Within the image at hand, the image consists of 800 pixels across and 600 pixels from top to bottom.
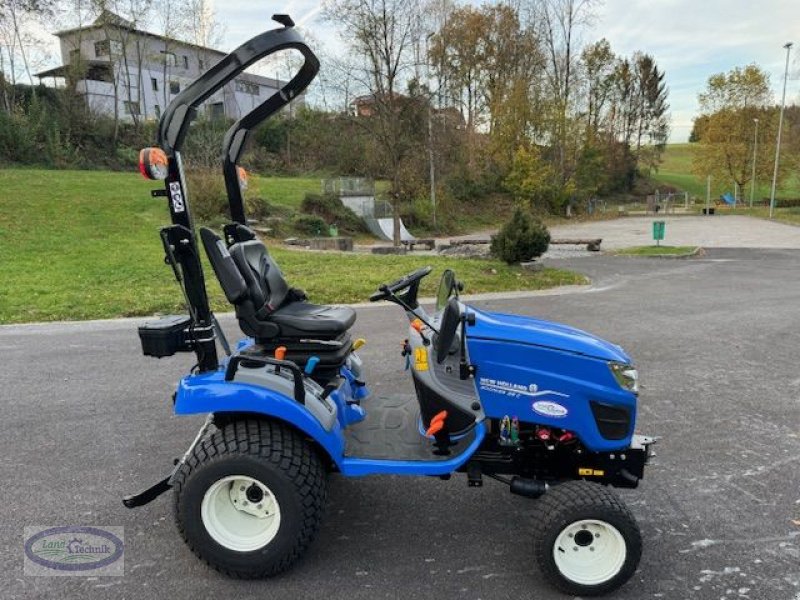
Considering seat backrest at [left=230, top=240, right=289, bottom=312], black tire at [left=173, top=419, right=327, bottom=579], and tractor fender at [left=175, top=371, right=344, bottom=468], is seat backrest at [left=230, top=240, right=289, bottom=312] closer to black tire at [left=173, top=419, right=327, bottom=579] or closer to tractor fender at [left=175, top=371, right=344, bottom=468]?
tractor fender at [left=175, top=371, right=344, bottom=468]

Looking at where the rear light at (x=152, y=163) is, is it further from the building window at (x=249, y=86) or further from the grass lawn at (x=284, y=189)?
the grass lawn at (x=284, y=189)

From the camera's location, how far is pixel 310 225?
21141 millimetres

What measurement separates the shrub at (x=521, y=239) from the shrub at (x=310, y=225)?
34.2 feet

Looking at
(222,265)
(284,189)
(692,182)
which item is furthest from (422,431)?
(692,182)

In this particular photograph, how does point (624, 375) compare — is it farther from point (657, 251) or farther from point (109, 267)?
point (657, 251)

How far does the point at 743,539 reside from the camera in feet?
9.18

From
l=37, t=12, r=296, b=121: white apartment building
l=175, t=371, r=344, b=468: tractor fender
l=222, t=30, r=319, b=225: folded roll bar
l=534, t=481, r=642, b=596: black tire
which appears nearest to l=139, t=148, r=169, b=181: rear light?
l=175, t=371, r=344, b=468: tractor fender

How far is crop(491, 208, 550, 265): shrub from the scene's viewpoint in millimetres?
11578

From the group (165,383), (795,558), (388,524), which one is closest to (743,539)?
(795,558)

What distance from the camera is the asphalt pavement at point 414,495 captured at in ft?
8.12

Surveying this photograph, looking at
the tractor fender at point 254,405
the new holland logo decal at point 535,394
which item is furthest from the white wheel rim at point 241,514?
the new holland logo decal at point 535,394

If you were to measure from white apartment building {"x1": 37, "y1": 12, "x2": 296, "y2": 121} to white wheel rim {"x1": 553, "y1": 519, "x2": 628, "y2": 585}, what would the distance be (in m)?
25.4

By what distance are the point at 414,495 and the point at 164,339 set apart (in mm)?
1583

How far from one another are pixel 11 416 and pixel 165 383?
1.16 m
